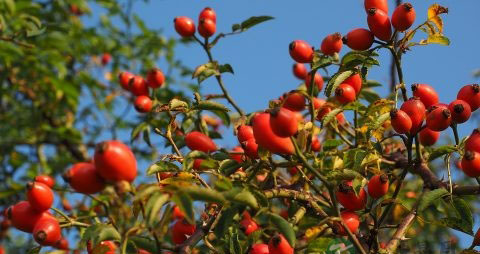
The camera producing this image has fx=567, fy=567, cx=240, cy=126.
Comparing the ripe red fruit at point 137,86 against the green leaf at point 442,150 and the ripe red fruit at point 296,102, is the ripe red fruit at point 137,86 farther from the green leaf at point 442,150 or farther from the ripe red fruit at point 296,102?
the green leaf at point 442,150

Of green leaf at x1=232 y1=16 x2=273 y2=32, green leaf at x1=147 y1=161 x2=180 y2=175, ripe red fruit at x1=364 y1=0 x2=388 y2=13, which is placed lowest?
green leaf at x1=147 y1=161 x2=180 y2=175

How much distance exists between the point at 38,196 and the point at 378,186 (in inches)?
52.2

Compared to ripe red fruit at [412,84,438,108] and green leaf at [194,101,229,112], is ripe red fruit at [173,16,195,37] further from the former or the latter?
ripe red fruit at [412,84,438,108]

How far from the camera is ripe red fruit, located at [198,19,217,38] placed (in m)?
3.43

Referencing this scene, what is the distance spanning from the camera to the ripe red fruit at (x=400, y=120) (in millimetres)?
2166

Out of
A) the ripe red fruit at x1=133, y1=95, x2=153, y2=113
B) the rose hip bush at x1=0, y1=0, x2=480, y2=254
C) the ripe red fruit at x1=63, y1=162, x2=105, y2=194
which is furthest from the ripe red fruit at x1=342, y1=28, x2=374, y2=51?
the ripe red fruit at x1=133, y1=95, x2=153, y2=113

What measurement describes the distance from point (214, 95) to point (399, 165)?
3.68 ft

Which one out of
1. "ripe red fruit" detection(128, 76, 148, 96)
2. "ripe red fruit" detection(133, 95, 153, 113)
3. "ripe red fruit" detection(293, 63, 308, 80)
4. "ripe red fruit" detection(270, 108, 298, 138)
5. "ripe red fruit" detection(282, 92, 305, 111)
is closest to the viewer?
"ripe red fruit" detection(270, 108, 298, 138)

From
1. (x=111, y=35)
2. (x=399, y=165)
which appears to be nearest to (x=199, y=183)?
(x=399, y=165)

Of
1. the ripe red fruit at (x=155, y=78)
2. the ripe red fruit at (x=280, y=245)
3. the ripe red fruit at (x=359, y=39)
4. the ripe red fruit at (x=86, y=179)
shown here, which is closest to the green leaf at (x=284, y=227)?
the ripe red fruit at (x=280, y=245)

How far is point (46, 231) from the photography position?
6.92ft

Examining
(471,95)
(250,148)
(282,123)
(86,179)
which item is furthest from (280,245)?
(471,95)

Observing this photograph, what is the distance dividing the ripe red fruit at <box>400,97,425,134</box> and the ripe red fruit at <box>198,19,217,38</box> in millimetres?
1514

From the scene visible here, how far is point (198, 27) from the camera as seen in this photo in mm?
3459
